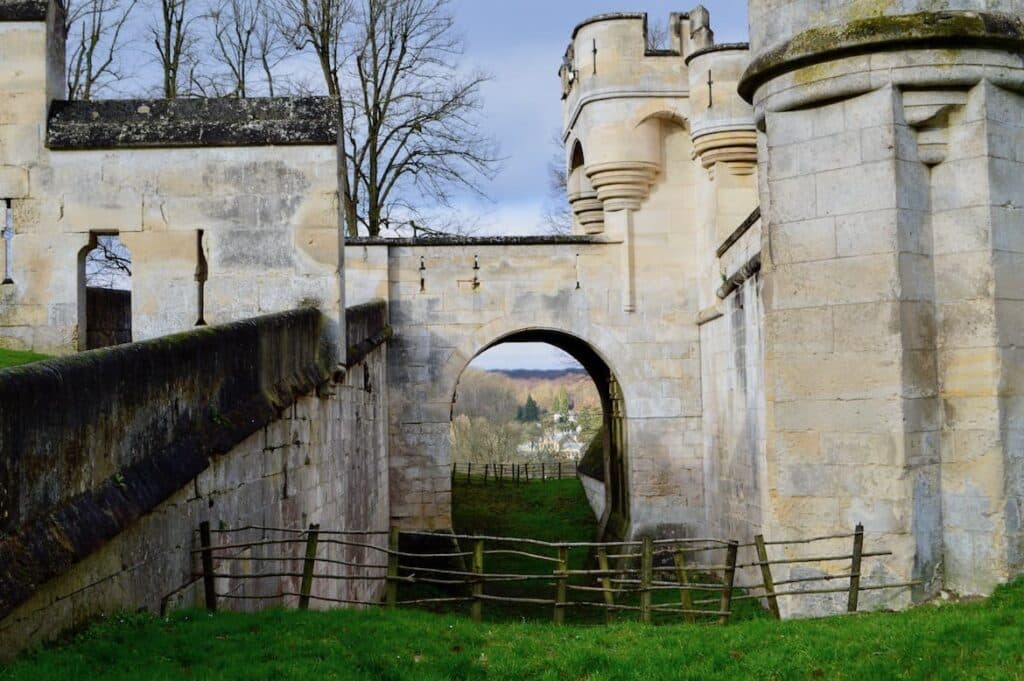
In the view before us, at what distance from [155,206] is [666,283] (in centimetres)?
856

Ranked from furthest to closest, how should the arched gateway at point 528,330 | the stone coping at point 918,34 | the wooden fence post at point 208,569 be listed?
the arched gateway at point 528,330 < the stone coping at point 918,34 < the wooden fence post at point 208,569

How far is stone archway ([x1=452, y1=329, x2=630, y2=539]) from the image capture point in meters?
17.2

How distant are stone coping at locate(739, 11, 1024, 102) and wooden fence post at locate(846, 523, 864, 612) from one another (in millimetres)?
3111

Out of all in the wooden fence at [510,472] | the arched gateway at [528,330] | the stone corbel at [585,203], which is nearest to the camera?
the arched gateway at [528,330]

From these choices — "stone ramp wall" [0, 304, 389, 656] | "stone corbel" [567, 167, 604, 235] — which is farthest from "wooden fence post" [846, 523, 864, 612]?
"stone corbel" [567, 167, 604, 235]

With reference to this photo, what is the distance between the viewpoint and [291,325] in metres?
9.30

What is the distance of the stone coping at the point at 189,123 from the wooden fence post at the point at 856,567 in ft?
19.2

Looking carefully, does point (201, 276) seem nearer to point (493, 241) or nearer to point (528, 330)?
point (493, 241)

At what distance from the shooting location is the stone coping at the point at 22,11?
33.4 feet

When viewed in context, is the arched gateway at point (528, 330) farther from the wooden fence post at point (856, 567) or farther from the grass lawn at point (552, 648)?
the grass lawn at point (552, 648)

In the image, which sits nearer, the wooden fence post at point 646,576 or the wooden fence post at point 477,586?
the wooden fence post at point 477,586

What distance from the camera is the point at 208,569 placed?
6.76 metres

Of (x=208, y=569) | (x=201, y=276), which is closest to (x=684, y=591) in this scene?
(x=208, y=569)

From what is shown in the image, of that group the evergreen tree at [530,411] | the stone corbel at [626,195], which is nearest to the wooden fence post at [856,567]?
the stone corbel at [626,195]
